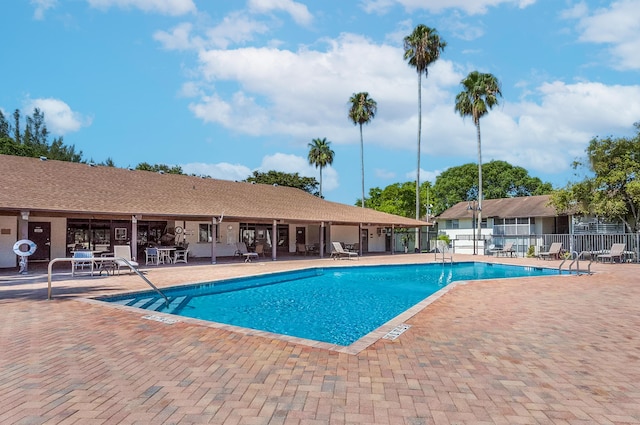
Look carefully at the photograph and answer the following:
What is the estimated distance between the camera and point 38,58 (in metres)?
20.2

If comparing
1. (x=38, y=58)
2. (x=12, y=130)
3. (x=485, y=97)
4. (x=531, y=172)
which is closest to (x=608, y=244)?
(x=485, y=97)

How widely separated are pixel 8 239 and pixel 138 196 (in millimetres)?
5276

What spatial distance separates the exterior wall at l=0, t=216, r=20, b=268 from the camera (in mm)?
16609

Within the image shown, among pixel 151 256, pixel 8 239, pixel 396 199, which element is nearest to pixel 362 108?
pixel 396 199

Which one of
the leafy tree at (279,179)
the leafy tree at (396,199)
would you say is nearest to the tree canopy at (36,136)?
the leafy tree at (279,179)

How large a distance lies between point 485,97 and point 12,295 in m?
30.8

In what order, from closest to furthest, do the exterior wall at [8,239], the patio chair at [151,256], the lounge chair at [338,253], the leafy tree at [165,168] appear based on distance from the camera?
the exterior wall at [8,239], the patio chair at [151,256], the lounge chair at [338,253], the leafy tree at [165,168]

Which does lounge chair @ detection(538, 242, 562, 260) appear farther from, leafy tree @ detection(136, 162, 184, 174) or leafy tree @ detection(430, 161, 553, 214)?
leafy tree @ detection(136, 162, 184, 174)

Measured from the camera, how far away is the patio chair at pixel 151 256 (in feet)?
58.9

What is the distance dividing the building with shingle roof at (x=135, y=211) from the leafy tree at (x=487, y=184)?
3156 cm

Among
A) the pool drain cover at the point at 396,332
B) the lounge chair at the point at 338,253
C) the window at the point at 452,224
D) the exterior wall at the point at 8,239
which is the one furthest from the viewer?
the window at the point at 452,224

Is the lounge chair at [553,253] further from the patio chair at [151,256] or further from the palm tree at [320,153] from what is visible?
the palm tree at [320,153]

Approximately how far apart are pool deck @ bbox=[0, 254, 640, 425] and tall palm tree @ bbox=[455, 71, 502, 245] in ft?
84.1

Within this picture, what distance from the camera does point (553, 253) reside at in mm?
23875
